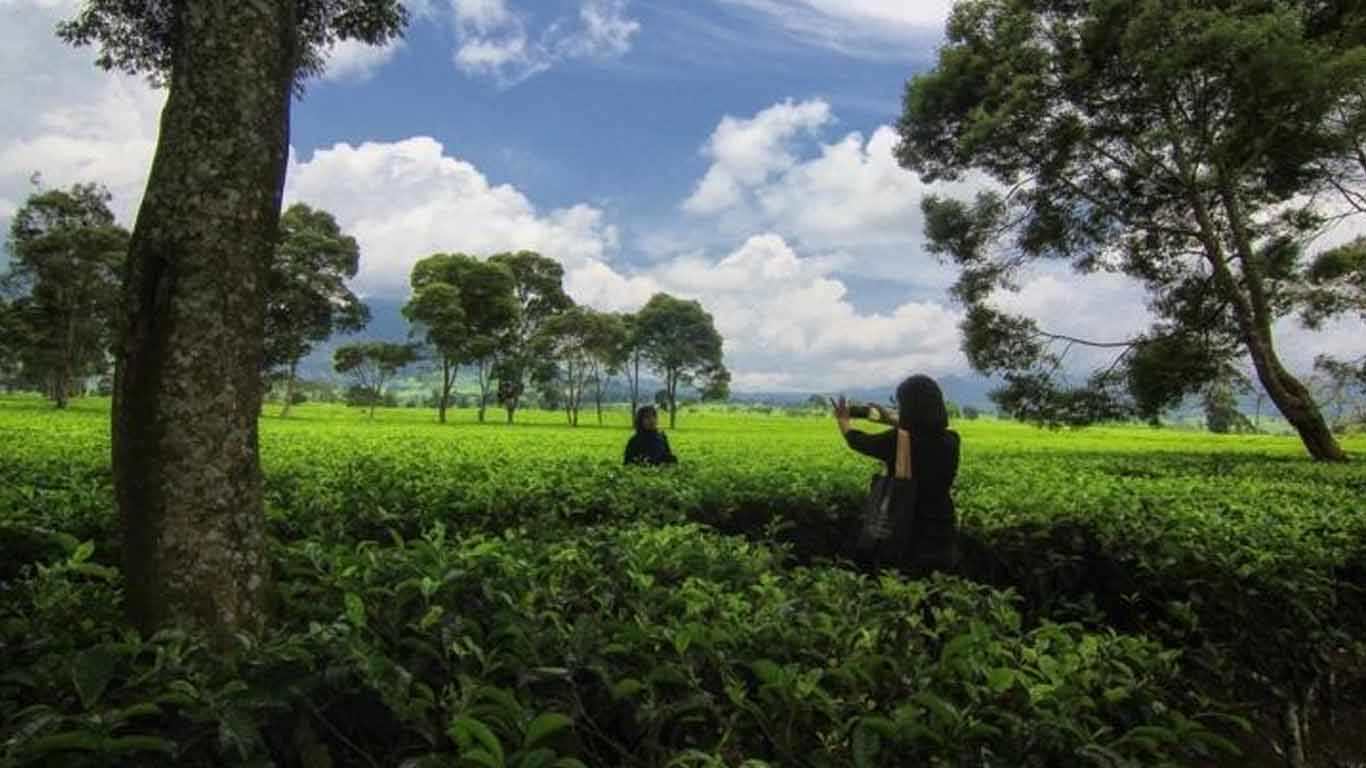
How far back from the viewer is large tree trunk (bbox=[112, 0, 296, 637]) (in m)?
2.83

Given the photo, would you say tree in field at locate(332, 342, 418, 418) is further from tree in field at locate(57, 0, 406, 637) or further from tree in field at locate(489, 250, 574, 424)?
tree in field at locate(57, 0, 406, 637)

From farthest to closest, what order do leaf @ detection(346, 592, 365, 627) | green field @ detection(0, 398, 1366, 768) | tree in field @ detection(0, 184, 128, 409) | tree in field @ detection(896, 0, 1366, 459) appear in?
tree in field @ detection(0, 184, 128, 409) < tree in field @ detection(896, 0, 1366, 459) < leaf @ detection(346, 592, 365, 627) < green field @ detection(0, 398, 1366, 768)

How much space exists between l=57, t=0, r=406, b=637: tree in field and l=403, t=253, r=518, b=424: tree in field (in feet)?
167

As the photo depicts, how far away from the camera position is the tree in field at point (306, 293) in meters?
45.2

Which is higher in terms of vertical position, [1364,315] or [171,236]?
[1364,315]

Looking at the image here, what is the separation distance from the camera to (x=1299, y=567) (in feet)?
15.4

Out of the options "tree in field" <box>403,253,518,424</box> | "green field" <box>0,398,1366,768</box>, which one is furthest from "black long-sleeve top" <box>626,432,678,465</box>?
"tree in field" <box>403,253,518,424</box>

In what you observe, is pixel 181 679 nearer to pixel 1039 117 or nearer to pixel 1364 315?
pixel 1039 117

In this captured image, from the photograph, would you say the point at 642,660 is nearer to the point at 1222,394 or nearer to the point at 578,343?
the point at 1222,394

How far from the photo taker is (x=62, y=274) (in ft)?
150

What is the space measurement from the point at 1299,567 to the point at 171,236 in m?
5.51

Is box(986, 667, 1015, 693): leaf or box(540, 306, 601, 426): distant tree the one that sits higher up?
box(540, 306, 601, 426): distant tree

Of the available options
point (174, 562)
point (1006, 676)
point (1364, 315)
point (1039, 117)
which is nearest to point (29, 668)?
point (174, 562)

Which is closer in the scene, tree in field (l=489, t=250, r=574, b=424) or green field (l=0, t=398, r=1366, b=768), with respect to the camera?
green field (l=0, t=398, r=1366, b=768)
